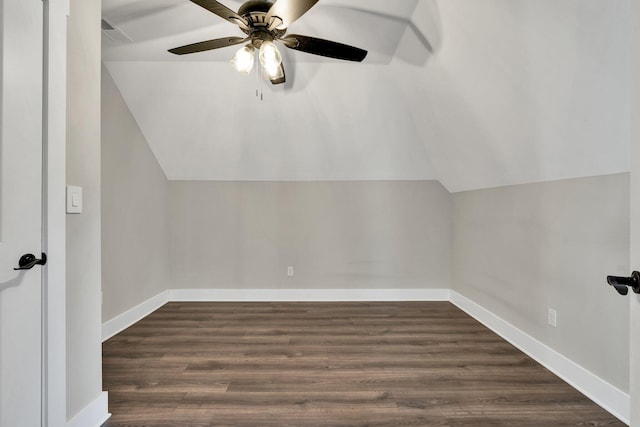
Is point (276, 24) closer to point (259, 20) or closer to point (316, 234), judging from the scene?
point (259, 20)

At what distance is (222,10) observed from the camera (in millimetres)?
1696

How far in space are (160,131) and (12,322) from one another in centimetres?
277

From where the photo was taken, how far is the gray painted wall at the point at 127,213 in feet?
9.61

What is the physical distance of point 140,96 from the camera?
3.24 m

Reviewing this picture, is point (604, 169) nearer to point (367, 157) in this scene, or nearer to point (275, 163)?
point (367, 157)

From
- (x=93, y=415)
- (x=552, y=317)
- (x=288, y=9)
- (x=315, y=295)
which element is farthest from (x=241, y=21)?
(x=315, y=295)

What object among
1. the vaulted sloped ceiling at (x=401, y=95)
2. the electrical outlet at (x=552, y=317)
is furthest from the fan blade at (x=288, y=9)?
the electrical outlet at (x=552, y=317)

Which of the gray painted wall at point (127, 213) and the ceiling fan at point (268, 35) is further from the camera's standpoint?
the gray painted wall at point (127, 213)

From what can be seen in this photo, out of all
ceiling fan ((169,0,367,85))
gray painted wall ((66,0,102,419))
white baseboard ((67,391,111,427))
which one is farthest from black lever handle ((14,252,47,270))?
ceiling fan ((169,0,367,85))

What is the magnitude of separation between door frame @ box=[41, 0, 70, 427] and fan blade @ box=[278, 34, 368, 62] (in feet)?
3.58

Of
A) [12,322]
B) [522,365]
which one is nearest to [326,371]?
[522,365]

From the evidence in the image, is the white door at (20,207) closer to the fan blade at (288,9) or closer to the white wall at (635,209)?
the fan blade at (288,9)

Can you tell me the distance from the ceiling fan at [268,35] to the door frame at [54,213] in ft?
2.08

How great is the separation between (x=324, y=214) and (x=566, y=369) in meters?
2.75
